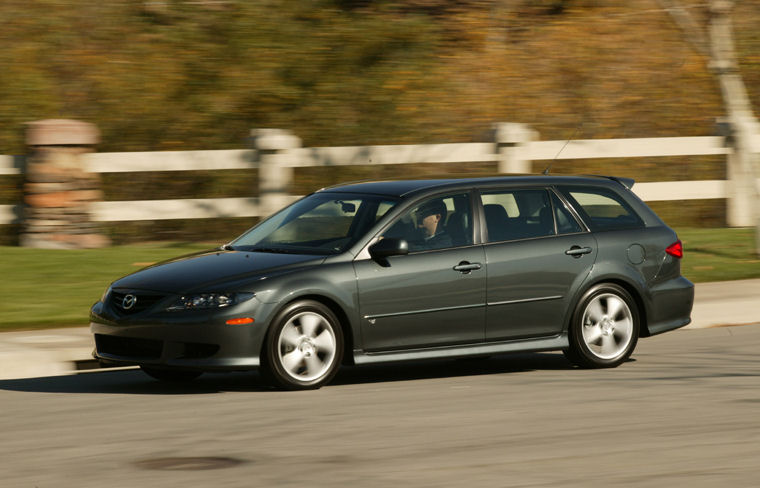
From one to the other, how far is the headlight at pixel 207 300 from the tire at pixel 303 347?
30cm

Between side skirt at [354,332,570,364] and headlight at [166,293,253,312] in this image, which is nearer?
headlight at [166,293,253,312]

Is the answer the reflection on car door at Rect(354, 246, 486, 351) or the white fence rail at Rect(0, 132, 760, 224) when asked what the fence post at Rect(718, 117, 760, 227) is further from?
the reflection on car door at Rect(354, 246, 486, 351)

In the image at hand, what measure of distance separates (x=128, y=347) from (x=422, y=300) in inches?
81.3

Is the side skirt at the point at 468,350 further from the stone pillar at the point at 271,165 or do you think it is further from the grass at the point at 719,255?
the stone pillar at the point at 271,165

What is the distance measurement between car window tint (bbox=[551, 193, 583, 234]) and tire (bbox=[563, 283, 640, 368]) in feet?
1.57

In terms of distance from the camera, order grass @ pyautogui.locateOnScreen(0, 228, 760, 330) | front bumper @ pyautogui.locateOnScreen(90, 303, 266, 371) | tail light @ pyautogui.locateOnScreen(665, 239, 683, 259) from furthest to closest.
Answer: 1. grass @ pyautogui.locateOnScreen(0, 228, 760, 330)
2. tail light @ pyautogui.locateOnScreen(665, 239, 683, 259)
3. front bumper @ pyautogui.locateOnScreen(90, 303, 266, 371)

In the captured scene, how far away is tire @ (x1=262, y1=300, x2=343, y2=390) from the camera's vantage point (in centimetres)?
891

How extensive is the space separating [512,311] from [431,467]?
3.36 metres

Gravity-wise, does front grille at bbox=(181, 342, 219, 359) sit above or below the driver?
below

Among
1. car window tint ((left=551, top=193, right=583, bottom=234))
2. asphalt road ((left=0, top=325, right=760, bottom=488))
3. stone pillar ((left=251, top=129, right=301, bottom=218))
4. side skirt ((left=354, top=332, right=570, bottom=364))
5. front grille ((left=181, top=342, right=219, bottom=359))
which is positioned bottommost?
asphalt road ((left=0, top=325, right=760, bottom=488))

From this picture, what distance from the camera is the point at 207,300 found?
8820 millimetres

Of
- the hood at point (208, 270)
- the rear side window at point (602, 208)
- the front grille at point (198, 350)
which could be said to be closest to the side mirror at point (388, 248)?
the hood at point (208, 270)

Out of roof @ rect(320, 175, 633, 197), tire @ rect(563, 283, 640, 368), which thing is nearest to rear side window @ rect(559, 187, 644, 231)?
roof @ rect(320, 175, 633, 197)

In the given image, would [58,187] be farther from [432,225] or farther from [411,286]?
[411,286]
